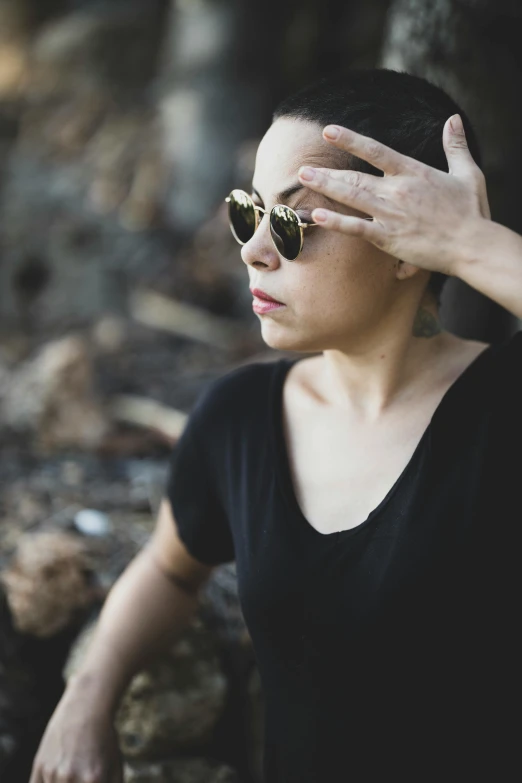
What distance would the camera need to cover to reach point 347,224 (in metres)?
1.28

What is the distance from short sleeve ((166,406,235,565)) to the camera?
189 cm

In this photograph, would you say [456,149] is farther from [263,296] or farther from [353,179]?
[263,296]

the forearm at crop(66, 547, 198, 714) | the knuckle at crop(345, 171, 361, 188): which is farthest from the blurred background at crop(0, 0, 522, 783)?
the knuckle at crop(345, 171, 361, 188)

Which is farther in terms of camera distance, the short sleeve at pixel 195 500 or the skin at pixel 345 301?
the short sleeve at pixel 195 500

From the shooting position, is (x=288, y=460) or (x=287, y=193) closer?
(x=287, y=193)

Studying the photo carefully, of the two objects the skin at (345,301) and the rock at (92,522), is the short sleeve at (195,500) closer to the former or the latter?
the skin at (345,301)

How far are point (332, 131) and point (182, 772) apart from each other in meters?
1.69

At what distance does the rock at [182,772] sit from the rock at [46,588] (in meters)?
0.49

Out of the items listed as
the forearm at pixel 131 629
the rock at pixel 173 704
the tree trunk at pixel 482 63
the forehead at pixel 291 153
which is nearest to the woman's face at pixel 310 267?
the forehead at pixel 291 153

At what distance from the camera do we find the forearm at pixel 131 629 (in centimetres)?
188

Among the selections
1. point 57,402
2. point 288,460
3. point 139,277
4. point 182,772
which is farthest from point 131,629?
point 139,277

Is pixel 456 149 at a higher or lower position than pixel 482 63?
higher

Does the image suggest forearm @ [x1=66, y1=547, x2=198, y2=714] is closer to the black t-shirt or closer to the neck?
the black t-shirt

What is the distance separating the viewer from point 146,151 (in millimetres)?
7660
